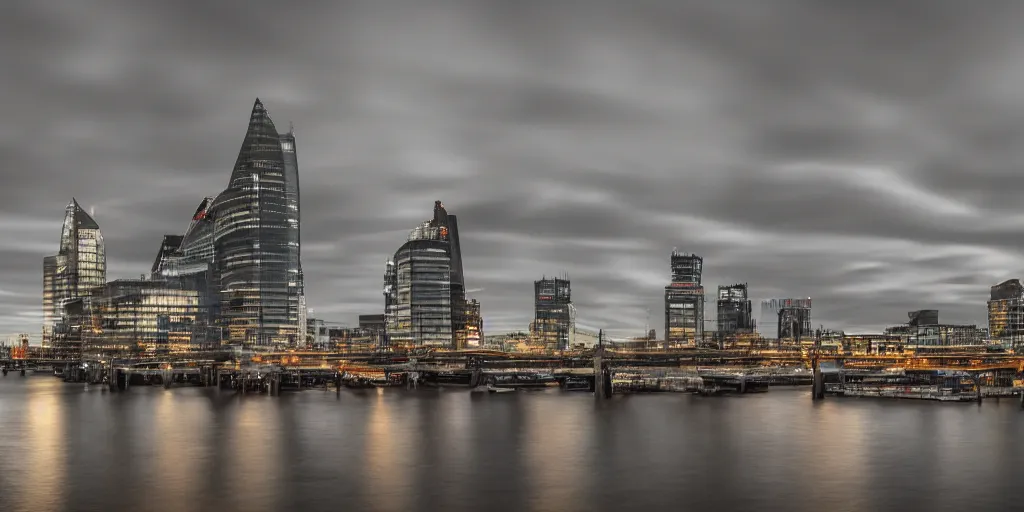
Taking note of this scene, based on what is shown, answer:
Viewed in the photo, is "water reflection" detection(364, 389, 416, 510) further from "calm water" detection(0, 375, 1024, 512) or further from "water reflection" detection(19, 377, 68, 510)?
"water reflection" detection(19, 377, 68, 510)

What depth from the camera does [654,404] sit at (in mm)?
197625

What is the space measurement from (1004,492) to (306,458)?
67.9 m

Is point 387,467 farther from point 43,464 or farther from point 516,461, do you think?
point 43,464

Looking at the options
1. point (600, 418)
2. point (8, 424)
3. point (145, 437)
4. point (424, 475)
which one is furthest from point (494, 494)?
point (8, 424)

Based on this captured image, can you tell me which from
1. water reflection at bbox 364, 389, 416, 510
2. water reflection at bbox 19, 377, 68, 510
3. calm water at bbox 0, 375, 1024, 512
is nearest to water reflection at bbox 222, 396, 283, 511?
calm water at bbox 0, 375, 1024, 512

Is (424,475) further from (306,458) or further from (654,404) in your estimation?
(654,404)

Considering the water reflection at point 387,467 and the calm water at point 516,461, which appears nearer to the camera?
the water reflection at point 387,467

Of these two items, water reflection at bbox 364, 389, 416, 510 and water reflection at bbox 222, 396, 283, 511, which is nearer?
water reflection at bbox 222, 396, 283, 511

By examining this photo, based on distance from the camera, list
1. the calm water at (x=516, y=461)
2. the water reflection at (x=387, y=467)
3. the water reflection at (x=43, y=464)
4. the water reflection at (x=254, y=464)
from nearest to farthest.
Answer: the water reflection at (x=254, y=464), the water reflection at (x=387, y=467), the calm water at (x=516, y=461), the water reflection at (x=43, y=464)

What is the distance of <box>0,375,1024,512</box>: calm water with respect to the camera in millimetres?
77438

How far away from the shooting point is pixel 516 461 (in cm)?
10162

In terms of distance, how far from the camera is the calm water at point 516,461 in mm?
77438

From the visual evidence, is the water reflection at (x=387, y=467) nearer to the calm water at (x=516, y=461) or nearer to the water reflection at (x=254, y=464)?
the calm water at (x=516, y=461)

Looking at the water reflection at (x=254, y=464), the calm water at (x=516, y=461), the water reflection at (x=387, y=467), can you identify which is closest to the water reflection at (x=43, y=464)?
the calm water at (x=516, y=461)
